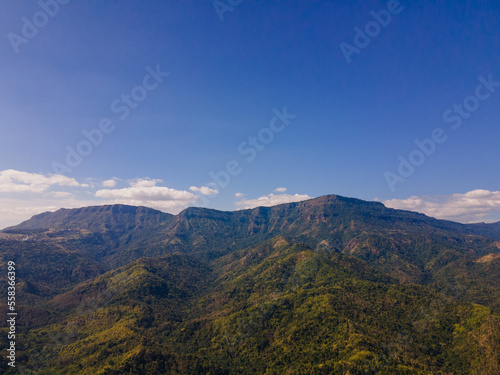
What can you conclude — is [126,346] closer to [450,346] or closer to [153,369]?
[153,369]

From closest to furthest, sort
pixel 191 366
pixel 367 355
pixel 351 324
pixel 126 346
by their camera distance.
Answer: pixel 367 355
pixel 191 366
pixel 351 324
pixel 126 346

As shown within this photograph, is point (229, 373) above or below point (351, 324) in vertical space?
below

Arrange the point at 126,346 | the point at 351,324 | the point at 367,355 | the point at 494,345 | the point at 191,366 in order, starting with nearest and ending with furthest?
the point at 367,355
the point at 494,345
the point at 191,366
the point at 351,324
the point at 126,346

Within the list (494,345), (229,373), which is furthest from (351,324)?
(229,373)

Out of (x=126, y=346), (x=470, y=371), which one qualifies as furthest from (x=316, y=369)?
(x=126, y=346)

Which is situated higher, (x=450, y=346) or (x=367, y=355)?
(x=367, y=355)

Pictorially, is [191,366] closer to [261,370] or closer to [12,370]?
[261,370]

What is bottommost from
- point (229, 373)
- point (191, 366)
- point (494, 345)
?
point (229, 373)

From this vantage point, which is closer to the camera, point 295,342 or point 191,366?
point 191,366

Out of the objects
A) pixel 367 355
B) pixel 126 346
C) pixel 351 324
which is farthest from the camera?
pixel 126 346
